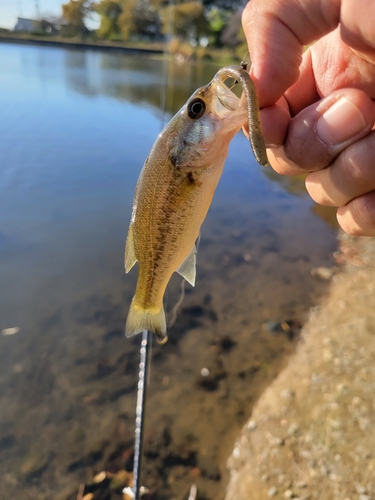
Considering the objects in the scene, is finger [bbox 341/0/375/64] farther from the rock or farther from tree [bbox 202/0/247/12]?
tree [bbox 202/0/247/12]

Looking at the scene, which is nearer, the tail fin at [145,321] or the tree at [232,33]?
the tail fin at [145,321]

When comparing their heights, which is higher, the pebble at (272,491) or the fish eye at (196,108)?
the fish eye at (196,108)

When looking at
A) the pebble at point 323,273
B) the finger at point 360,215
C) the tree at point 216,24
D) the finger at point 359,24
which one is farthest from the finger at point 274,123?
the tree at point 216,24

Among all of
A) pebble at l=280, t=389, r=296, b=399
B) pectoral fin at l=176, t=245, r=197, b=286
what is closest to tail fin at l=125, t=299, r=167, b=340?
pectoral fin at l=176, t=245, r=197, b=286

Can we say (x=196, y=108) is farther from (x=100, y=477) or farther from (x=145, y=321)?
(x=100, y=477)

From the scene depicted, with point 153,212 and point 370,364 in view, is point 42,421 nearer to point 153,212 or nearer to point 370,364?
point 153,212

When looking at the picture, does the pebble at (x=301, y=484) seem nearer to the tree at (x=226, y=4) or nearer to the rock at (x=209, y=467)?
the rock at (x=209, y=467)
